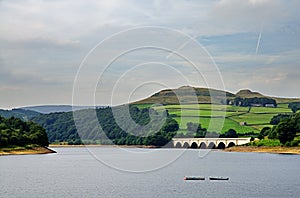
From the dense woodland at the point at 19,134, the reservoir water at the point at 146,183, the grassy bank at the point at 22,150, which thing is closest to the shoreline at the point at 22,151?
the grassy bank at the point at 22,150

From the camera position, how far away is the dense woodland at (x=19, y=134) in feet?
542

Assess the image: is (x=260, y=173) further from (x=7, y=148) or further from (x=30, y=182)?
(x=7, y=148)

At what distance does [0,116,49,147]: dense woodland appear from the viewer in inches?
6502

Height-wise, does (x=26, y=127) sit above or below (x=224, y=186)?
above

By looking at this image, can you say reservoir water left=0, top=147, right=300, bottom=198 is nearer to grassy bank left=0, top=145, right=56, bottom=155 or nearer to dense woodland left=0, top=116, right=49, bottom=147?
grassy bank left=0, top=145, right=56, bottom=155

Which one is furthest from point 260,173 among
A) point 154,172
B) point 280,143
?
point 280,143

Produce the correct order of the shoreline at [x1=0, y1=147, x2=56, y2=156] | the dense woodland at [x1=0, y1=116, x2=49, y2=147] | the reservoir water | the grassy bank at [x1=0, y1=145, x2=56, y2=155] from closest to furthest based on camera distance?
1. the reservoir water
2. the shoreline at [x1=0, y1=147, x2=56, y2=156]
3. the grassy bank at [x1=0, y1=145, x2=56, y2=155]
4. the dense woodland at [x1=0, y1=116, x2=49, y2=147]

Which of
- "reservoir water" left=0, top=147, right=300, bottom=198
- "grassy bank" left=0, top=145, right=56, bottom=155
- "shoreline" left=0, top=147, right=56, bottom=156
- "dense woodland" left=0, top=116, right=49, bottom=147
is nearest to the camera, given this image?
"reservoir water" left=0, top=147, right=300, bottom=198

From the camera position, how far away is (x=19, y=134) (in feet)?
568

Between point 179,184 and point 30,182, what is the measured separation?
2186 centimetres

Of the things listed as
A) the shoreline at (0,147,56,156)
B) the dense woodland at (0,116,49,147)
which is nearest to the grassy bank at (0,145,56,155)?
the shoreline at (0,147,56,156)

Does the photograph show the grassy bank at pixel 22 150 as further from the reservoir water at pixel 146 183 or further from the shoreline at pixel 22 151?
the reservoir water at pixel 146 183

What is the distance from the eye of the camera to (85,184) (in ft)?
270

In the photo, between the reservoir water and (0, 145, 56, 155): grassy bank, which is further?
(0, 145, 56, 155): grassy bank
